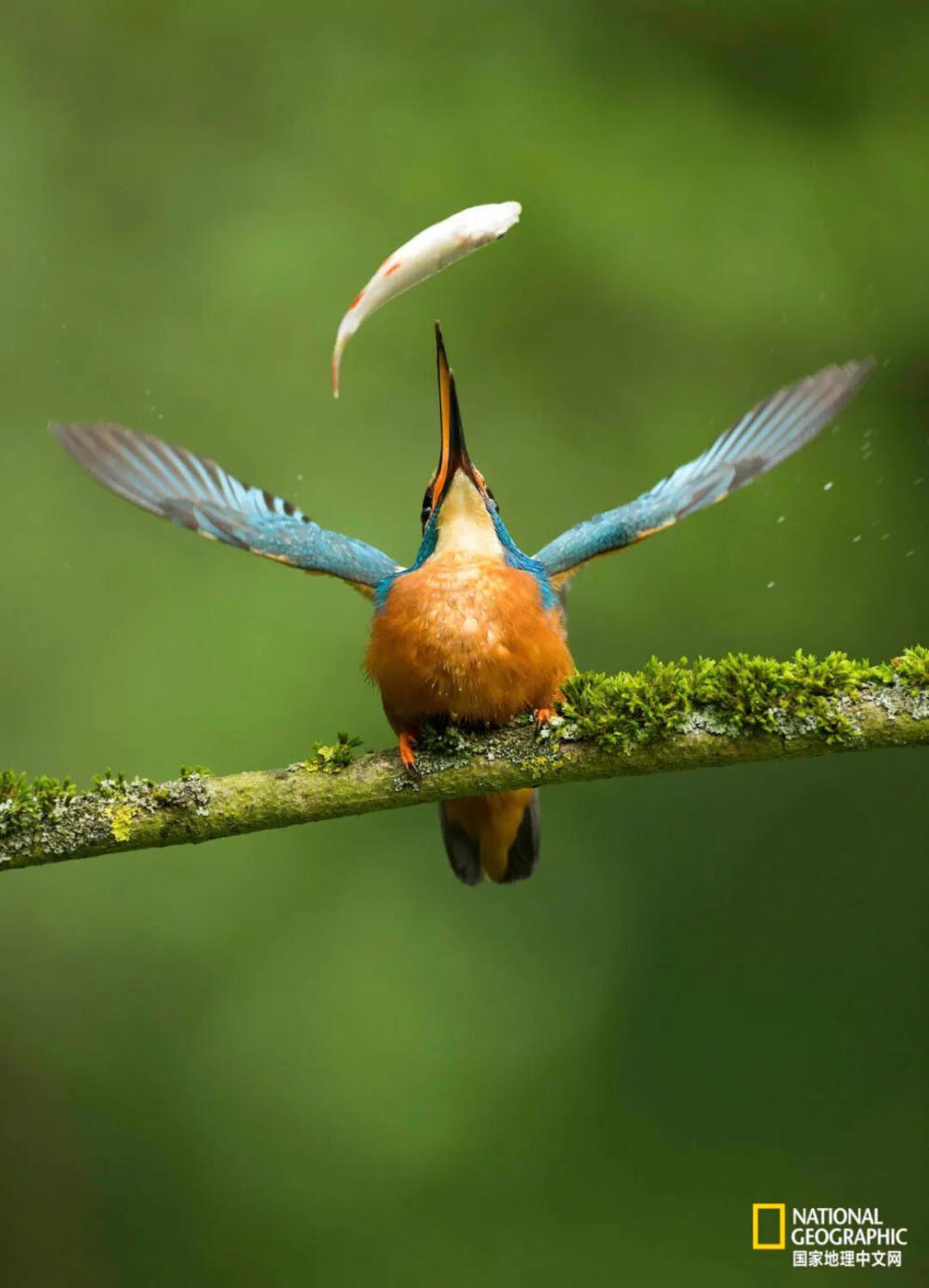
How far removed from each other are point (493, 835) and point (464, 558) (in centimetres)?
76

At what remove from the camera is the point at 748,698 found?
2.40m

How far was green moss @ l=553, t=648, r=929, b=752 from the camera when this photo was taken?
2391 mm

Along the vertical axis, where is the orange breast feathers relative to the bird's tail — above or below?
above

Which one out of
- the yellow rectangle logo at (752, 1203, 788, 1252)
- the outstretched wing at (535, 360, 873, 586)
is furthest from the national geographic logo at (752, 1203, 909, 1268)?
the outstretched wing at (535, 360, 873, 586)

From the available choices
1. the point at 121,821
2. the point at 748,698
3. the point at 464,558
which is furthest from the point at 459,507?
the point at 121,821

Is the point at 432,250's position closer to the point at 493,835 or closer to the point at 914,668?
the point at 914,668

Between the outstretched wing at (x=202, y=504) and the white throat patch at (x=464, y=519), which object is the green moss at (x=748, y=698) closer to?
the white throat patch at (x=464, y=519)

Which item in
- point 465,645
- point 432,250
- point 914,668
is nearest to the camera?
point 914,668

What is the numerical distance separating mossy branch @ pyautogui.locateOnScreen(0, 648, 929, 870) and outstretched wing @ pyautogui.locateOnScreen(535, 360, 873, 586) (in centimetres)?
78

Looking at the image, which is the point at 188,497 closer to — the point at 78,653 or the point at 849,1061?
the point at 78,653

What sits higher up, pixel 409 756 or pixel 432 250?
pixel 432 250

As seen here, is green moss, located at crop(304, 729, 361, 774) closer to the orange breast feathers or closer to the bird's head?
the orange breast feathers

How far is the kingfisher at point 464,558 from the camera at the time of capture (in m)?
2.88

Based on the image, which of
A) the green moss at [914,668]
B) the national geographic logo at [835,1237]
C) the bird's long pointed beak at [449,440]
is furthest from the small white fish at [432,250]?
the national geographic logo at [835,1237]
